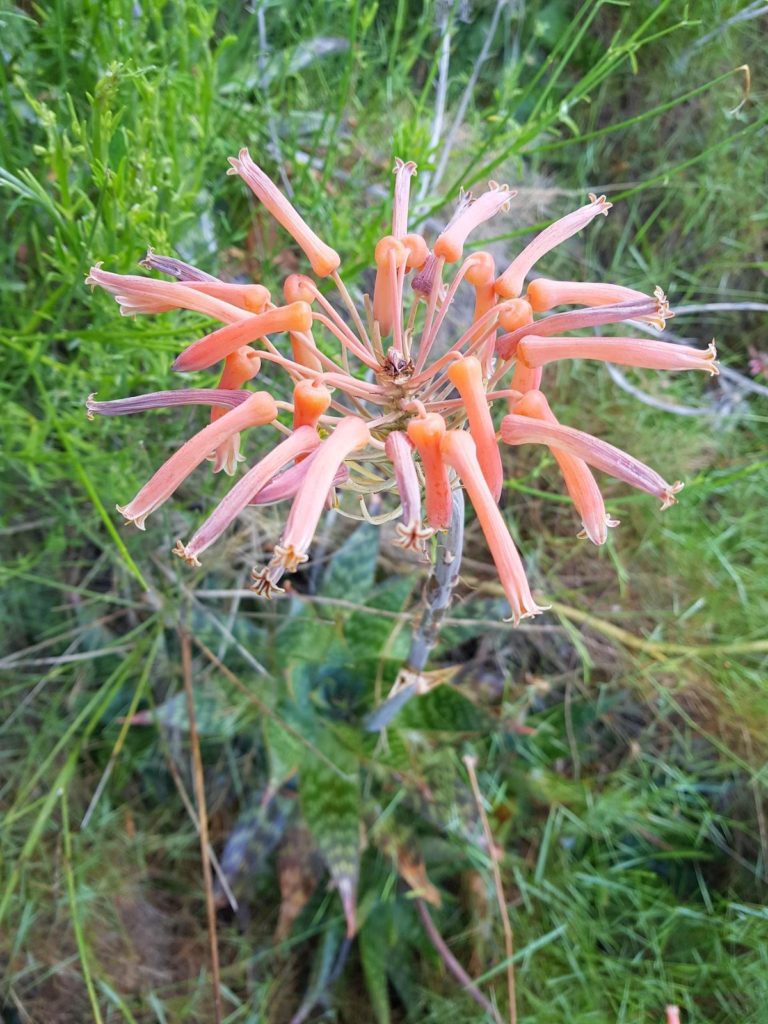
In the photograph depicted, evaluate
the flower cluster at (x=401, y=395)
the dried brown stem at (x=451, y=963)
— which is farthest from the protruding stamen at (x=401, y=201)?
the dried brown stem at (x=451, y=963)

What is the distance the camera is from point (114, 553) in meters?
2.07

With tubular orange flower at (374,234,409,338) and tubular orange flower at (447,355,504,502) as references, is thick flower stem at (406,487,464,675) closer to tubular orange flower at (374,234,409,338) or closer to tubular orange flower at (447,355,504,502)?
tubular orange flower at (447,355,504,502)

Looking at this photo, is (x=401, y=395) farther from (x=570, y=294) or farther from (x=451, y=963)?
(x=451, y=963)

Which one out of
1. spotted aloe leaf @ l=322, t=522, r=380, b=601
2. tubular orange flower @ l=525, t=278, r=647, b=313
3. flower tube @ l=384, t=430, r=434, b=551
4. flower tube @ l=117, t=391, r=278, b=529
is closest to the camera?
flower tube @ l=384, t=430, r=434, b=551

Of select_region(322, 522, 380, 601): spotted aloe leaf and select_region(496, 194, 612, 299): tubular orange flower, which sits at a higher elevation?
select_region(496, 194, 612, 299): tubular orange flower

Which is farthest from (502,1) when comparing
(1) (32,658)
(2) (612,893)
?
(2) (612,893)

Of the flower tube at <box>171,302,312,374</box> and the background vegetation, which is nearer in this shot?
the flower tube at <box>171,302,312,374</box>

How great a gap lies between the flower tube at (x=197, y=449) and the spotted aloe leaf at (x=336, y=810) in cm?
120

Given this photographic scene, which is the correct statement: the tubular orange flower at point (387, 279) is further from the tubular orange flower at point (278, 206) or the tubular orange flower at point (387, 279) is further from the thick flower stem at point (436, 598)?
the thick flower stem at point (436, 598)

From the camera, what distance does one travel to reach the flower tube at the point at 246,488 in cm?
96

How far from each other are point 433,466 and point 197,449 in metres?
0.31

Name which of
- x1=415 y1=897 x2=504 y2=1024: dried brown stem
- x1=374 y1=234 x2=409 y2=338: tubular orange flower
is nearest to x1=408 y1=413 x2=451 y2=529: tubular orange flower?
x1=374 y1=234 x2=409 y2=338: tubular orange flower

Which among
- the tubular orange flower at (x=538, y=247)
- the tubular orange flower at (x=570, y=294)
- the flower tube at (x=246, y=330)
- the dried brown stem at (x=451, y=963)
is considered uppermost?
the tubular orange flower at (x=538, y=247)

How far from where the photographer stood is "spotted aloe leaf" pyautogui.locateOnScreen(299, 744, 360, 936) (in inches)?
77.0
